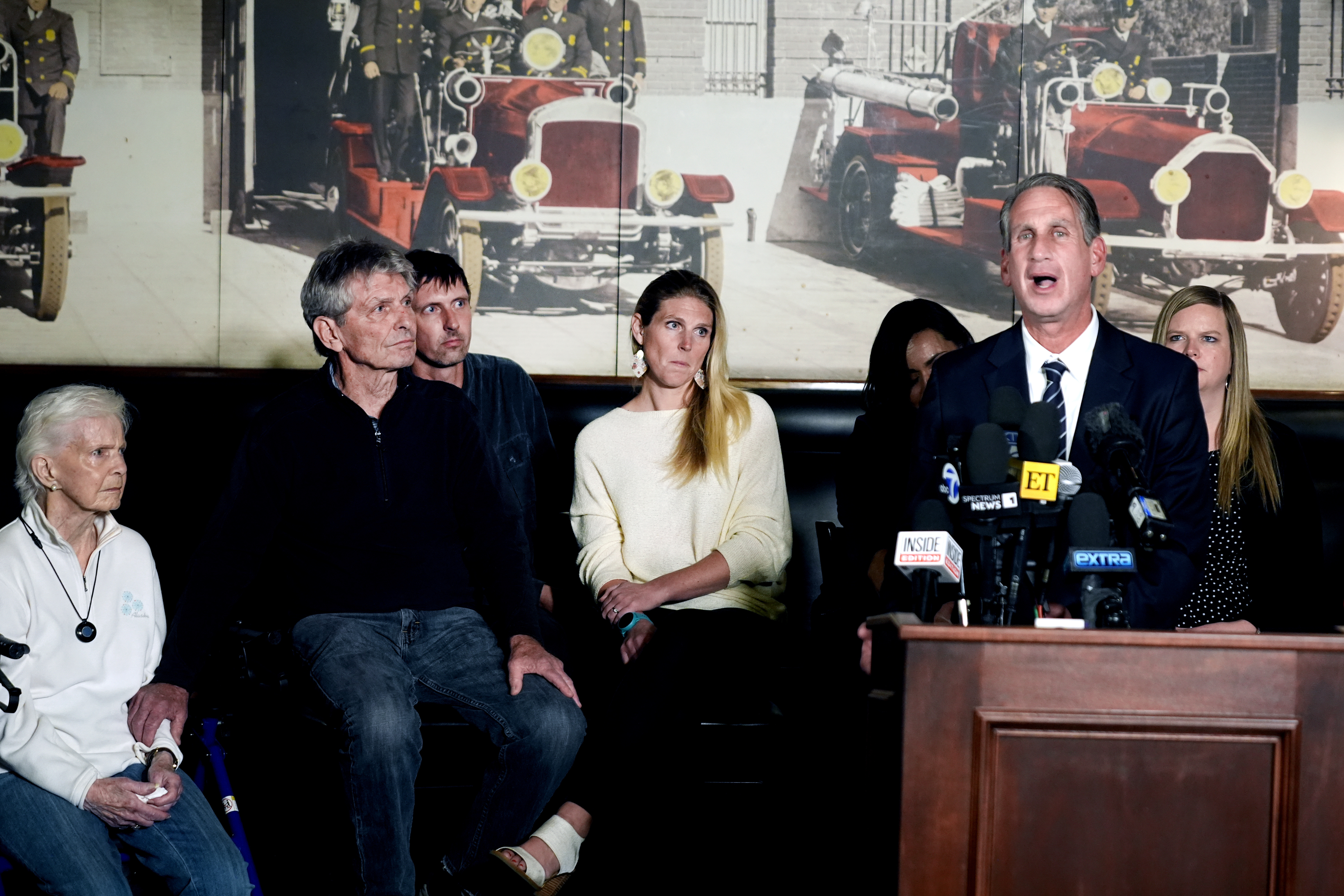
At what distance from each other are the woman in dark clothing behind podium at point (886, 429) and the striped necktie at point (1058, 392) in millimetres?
871

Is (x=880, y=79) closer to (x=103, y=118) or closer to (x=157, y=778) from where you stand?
(x=103, y=118)

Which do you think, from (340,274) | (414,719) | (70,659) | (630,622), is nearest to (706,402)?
(630,622)

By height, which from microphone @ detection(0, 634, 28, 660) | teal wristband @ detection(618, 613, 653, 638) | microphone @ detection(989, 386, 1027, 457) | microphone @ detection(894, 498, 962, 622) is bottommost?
teal wristband @ detection(618, 613, 653, 638)

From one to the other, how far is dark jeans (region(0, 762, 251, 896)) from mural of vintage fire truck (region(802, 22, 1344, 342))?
275 centimetres

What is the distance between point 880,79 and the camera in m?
4.16

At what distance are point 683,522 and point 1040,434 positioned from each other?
1.55m

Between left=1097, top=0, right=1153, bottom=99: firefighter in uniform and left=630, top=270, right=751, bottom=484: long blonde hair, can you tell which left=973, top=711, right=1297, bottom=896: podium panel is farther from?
left=1097, top=0, right=1153, bottom=99: firefighter in uniform

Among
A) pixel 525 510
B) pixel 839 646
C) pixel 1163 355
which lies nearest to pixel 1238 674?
pixel 1163 355

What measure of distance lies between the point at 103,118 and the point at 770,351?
232 centimetres

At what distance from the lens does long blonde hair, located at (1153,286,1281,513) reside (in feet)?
9.08

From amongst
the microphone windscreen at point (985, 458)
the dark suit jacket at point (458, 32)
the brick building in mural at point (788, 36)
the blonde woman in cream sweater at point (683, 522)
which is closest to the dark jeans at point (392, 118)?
the dark suit jacket at point (458, 32)

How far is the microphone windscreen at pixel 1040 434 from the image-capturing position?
5.45 feet

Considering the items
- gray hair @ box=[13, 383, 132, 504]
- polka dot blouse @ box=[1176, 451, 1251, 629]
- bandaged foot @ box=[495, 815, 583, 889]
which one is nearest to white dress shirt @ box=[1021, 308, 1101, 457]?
polka dot blouse @ box=[1176, 451, 1251, 629]

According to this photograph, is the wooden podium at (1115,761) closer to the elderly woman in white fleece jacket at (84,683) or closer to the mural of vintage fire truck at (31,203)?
the elderly woman in white fleece jacket at (84,683)
